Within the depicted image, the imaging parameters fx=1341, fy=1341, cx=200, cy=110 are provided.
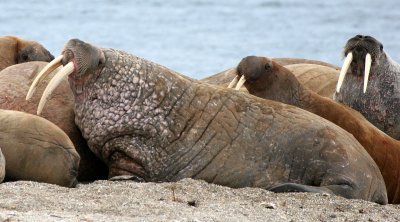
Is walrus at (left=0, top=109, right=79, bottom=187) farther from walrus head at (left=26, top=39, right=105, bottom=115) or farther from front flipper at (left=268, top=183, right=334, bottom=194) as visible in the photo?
front flipper at (left=268, top=183, right=334, bottom=194)

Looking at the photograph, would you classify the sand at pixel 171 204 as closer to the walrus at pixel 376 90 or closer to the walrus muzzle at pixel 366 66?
the walrus muzzle at pixel 366 66

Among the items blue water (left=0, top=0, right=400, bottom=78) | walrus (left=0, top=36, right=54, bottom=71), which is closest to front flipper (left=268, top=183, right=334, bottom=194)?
walrus (left=0, top=36, right=54, bottom=71)

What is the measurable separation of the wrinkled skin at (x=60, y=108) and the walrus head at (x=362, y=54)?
2.26 m

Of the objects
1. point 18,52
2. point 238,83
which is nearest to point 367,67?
point 238,83

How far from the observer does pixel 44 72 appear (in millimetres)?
8531

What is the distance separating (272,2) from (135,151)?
3944 cm

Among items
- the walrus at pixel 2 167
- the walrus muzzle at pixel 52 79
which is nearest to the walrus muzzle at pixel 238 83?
the walrus muzzle at pixel 52 79

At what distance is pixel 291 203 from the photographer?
24.8ft

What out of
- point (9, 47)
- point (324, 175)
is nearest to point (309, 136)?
point (324, 175)

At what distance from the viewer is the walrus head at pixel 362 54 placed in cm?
1012

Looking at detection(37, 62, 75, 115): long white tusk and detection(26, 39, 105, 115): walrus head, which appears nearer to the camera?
detection(37, 62, 75, 115): long white tusk

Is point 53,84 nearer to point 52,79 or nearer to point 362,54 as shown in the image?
point 52,79

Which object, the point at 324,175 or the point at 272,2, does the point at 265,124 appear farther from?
the point at 272,2

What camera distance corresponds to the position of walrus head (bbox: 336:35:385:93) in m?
10.1
